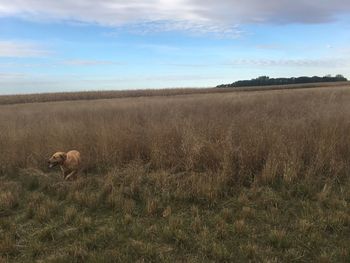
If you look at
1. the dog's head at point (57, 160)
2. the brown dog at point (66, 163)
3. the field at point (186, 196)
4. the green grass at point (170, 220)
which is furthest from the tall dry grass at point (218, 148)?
the dog's head at point (57, 160)

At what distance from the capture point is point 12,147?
805cm

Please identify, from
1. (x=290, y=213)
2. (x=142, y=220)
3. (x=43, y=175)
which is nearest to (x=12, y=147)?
(x=43, y=175)

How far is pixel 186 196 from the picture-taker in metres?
5.30

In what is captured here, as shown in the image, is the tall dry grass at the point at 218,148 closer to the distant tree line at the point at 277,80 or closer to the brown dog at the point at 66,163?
the brown dog at the point at 66,163

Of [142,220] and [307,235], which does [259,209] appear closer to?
[307,235]

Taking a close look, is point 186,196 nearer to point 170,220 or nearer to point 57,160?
point 170,220

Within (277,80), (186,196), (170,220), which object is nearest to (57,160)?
(186,196)

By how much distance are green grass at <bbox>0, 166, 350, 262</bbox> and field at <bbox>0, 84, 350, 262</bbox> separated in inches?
→ 0.6

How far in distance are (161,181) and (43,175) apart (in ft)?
7.24

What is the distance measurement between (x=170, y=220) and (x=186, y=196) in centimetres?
77

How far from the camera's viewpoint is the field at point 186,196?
13.0 ft

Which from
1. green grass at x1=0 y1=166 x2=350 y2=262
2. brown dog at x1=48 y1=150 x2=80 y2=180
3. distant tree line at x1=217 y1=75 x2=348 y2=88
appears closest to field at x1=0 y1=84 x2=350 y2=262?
green grass at x1=0 y1=166 x2=350 y2=262

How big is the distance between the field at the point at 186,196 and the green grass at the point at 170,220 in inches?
0.6

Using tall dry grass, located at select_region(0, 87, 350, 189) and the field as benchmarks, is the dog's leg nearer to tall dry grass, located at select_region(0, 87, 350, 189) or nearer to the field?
the field
